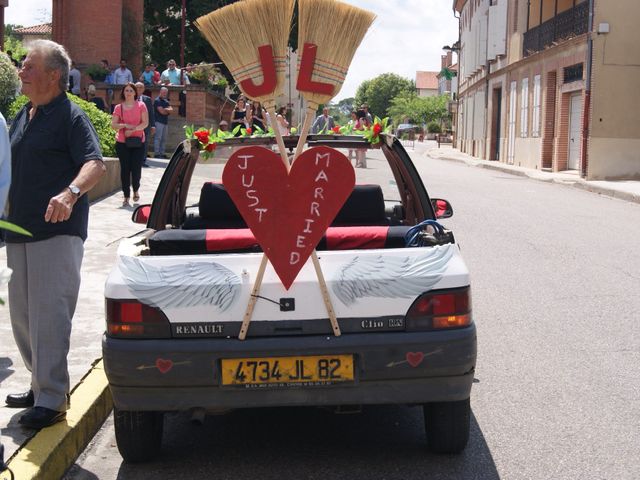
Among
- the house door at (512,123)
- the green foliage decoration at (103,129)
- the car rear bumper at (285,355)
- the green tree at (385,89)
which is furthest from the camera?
the green tree at (385,89)

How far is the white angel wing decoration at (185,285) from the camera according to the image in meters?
4.26

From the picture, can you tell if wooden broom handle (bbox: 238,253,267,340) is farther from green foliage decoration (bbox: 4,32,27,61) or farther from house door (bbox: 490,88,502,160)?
house door (bbox: 490,88,502,160)

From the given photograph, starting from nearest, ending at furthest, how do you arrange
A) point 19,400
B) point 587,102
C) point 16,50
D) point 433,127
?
point 19,400 < point 587,102 < point 16,50 < point 433,127

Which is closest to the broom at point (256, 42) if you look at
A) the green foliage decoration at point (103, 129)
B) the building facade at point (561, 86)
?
the green foliage decoration at point (103, 129)

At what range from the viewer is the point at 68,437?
186 inches

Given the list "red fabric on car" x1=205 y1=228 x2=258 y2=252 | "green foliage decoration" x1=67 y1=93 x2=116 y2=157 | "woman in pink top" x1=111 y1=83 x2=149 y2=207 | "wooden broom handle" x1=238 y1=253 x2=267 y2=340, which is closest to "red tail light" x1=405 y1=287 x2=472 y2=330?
"wooden broom handle" x1=238 y1=253 x2=267 y2=340

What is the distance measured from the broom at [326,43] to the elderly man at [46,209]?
3.92ft

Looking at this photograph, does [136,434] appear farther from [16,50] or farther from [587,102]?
[16,50]

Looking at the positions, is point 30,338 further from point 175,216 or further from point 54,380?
point 175,216

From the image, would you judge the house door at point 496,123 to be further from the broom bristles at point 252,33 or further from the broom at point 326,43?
the broom bristles at point 252,33

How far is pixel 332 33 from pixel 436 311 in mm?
1315

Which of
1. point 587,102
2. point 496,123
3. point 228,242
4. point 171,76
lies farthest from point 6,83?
point 496,123

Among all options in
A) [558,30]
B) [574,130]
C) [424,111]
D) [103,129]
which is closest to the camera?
[103,129]

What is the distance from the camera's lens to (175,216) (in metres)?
6.16
